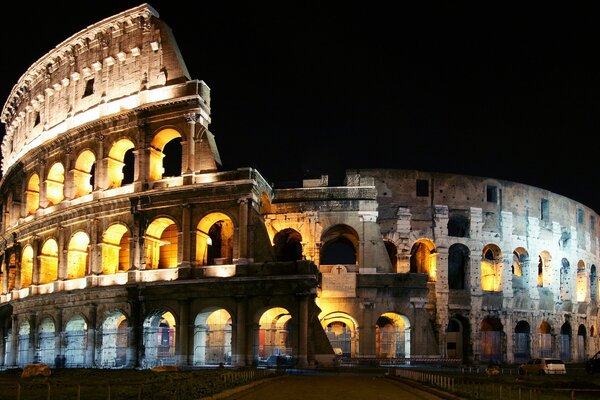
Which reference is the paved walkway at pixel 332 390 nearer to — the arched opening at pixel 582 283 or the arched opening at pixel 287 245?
the arched opening at pixel 287 245

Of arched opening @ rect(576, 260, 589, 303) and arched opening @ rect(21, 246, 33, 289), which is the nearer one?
arched opening @ rect(21, 246, 33, 289)

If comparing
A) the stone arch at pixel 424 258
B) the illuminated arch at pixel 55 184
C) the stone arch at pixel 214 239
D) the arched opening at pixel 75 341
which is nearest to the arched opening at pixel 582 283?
the stone arch at pixel 424 258

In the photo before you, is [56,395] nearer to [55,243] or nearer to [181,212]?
[181,212]

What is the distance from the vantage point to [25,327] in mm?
41719

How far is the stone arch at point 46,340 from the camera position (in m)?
39.1

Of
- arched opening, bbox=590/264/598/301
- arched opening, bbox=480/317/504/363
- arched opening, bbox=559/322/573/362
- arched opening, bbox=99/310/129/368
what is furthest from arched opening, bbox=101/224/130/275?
arched opening, bbox=590/264/598/301

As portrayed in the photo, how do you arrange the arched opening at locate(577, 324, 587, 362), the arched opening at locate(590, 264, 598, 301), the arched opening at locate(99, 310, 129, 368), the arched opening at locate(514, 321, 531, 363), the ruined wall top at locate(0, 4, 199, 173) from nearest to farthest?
the arched opening at locate(99, 310, 129, 368), the ruined wall top at locate(0, 4, 199, 173), the arched opening at locate(514, 321, 531, 363), the arched opening at locate(577, 324, 587, 362), the arched opening at locate(590, 264, 598, 301)

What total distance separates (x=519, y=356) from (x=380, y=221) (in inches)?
488

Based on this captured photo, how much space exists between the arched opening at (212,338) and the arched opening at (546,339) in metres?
20.5

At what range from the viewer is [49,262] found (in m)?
41.0

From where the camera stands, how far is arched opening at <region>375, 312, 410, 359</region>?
37.5 meters

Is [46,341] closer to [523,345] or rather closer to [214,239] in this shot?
[214,239]

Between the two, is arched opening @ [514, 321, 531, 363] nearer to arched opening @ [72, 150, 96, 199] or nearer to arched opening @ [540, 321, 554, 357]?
arched opening @ [540, 321, 554, 357]

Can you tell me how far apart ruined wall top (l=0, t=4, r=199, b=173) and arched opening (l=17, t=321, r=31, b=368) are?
10.7 meters
